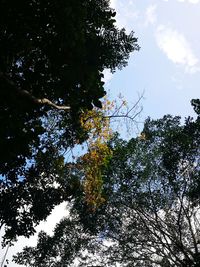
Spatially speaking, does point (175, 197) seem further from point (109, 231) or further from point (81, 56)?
point (81, 56)

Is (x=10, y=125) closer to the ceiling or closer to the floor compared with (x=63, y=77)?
closer to the floor

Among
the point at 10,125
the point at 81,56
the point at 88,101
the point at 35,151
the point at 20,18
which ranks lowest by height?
the point at 10,125

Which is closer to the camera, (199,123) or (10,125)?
(10,125)

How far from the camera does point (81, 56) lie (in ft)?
28.5

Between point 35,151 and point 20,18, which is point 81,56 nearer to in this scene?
point 20,18

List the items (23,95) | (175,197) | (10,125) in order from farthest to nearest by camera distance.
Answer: (175,197) < (10,125) < (23,95)

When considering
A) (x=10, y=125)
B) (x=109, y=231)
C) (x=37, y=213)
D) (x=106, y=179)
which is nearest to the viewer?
(x=10, y=125)

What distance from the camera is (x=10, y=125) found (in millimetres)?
8422

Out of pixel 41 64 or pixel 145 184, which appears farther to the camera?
pixel 145 184

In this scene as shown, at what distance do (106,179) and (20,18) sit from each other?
1260cm

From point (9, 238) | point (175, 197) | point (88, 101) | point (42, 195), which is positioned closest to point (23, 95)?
point (88, 101)

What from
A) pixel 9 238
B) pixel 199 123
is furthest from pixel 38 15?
pixel 9 238

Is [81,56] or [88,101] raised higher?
[81,56]

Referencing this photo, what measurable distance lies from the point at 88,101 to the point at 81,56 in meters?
1.32
